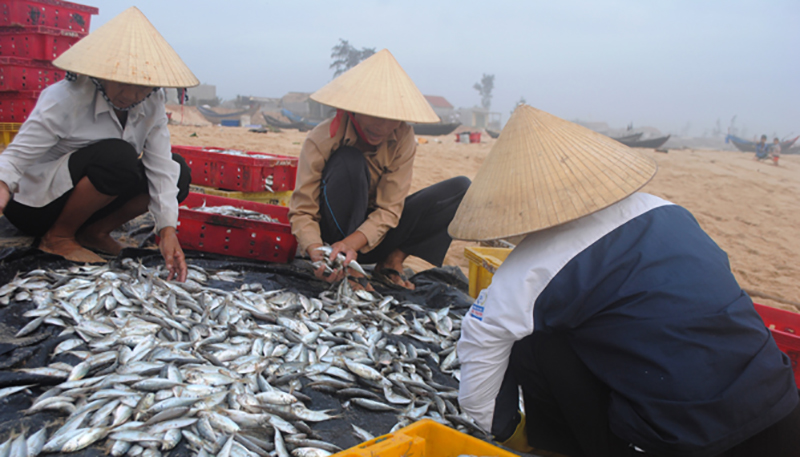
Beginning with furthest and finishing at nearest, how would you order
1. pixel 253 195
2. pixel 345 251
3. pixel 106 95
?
pixel 253 195, pixel 345 251, pixel 106 95

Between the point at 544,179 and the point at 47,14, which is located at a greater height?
the point at 47,14

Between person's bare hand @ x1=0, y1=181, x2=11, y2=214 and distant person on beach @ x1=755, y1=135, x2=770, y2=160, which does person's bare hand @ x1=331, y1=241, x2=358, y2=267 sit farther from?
distant person on beach @ x1=755, y1=135, x2=770, y2=160

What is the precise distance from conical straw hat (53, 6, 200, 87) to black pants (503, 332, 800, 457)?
2104 mm

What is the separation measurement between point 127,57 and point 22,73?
151 inches

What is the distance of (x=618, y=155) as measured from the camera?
145cm

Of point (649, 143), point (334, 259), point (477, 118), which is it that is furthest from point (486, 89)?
point (334, 259)

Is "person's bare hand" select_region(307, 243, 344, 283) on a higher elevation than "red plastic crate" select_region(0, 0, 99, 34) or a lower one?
lower

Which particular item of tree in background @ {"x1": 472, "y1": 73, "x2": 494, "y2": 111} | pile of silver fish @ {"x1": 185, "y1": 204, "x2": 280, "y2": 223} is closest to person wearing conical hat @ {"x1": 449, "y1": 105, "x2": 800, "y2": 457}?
pile of silver fish @ {"x1": 185, "y1": 204, "x2": 280, "y2": 223}

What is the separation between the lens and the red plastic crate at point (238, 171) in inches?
165

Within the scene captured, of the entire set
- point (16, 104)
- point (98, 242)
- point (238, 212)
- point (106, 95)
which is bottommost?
point (98, 242)

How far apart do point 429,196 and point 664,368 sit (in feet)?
7.22

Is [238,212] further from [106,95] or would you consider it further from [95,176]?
[106,95]

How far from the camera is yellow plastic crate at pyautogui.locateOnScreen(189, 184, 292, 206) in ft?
14.2

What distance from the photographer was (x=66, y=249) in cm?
288
